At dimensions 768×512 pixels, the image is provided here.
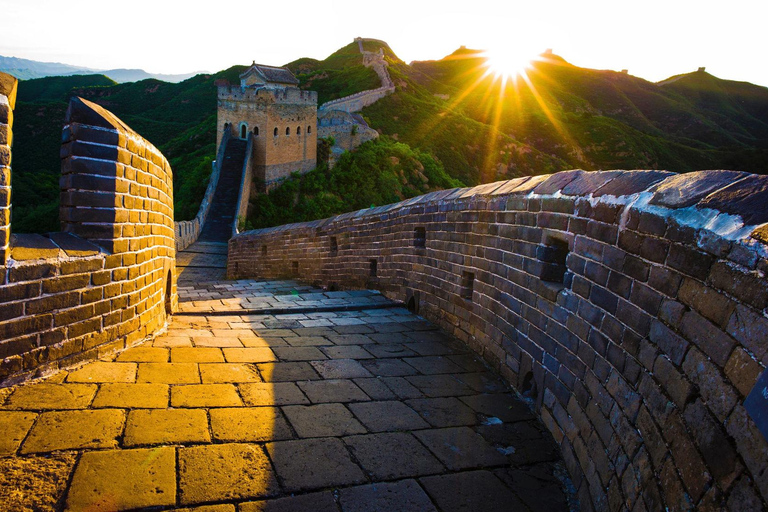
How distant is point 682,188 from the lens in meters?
1.95

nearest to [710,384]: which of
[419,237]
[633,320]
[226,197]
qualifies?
[633,320]

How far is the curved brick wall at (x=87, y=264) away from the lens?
8.16 feet

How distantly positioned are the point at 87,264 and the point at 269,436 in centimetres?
156

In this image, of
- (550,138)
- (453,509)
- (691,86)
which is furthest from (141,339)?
(691,86)

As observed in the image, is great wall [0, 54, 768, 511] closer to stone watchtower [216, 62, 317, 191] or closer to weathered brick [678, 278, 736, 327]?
weathered brick [678, 278, 736, 327]

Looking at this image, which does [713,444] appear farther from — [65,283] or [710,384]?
[65,283]

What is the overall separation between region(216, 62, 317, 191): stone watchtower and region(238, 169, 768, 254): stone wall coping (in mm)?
27165

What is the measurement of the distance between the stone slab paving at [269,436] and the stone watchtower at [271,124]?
26.0 metres

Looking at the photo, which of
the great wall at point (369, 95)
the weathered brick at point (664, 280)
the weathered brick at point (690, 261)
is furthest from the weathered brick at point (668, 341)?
the great wall at point (369, 95)

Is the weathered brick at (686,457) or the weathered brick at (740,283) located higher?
the weathered brick at (740,283)

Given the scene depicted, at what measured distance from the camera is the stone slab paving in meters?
1.94

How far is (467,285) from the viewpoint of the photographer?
185 inches

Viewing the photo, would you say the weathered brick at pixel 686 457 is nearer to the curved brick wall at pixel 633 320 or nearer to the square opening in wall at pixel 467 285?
the curved brick wall at pixel 633 320

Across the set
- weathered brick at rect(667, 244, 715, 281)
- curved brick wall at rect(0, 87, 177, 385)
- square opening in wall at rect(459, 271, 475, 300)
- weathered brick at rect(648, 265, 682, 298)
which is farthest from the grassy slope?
weathered brick at rect(667, 244, 715, 281)
